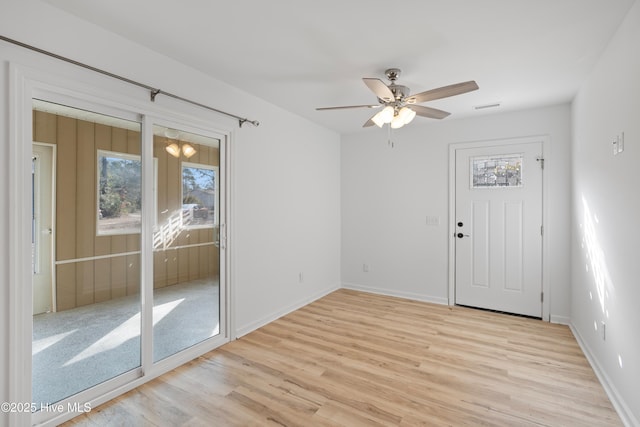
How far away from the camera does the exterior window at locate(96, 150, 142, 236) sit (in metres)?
2.29

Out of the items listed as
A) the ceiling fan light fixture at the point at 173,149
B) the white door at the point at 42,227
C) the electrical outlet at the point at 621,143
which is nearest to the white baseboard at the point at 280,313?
the white door at the point at 42,227

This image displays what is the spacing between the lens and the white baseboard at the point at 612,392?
193 centimetres

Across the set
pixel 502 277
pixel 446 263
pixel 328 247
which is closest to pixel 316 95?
pixel 328 247

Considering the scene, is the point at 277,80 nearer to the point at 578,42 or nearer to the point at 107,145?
the point at 107,145

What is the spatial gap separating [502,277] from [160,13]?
4.44 meters

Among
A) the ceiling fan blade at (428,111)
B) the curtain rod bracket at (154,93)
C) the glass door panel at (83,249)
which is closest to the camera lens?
the glass door panel at (83,249)

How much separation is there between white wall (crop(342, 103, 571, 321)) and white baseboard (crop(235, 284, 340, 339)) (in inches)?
24.4

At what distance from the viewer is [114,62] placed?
7.34ft

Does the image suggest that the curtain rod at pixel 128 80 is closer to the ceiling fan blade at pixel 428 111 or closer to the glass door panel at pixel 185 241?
the glass door panel at pixel 185 241

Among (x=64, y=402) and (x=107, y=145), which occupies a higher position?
(x=107, y=145)

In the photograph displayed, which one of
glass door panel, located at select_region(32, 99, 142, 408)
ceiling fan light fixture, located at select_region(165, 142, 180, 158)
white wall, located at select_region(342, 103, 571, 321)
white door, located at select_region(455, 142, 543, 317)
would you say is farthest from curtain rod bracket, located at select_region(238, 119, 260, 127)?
white door, located at select_region(455, 142, 543, 317)

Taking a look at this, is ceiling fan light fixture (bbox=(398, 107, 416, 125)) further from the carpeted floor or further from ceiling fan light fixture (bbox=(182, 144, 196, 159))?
the carpeted floor

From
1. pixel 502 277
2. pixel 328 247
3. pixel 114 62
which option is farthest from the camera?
pixel 328 247

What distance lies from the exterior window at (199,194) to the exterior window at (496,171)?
3.30 m
